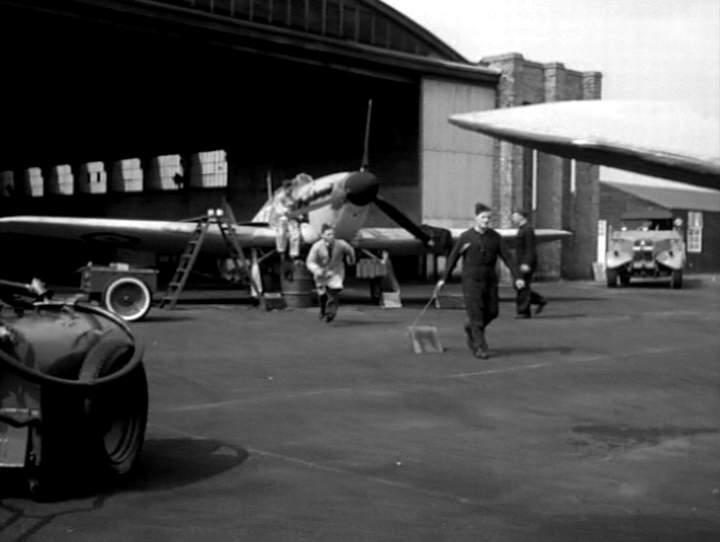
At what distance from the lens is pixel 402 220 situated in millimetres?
21984

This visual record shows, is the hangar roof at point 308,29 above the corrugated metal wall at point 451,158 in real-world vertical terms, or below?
above

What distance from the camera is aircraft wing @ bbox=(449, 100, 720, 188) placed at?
434 cm

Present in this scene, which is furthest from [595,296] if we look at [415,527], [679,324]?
[415,527]

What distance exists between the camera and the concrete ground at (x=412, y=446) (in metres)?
5.07

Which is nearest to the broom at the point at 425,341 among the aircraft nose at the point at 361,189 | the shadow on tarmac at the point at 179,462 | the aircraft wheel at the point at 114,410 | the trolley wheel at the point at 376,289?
the shadow on tarmac at the point at 179,462

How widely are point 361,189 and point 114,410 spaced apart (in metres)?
15.1

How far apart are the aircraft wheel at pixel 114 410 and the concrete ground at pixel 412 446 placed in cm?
20

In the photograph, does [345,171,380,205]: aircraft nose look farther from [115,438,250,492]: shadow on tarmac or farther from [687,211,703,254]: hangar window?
[687,211,703,254]: hangar window

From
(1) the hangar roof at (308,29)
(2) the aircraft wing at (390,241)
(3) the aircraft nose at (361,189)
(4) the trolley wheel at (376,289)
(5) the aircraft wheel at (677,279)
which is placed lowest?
(5) the aircraft wheel at (677,279)

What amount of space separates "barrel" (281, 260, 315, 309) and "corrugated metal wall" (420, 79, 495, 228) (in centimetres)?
1270

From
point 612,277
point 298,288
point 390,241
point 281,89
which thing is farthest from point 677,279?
point 298,288

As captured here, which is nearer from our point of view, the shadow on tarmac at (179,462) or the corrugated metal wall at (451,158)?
the shadow on tarmac at (179,462)

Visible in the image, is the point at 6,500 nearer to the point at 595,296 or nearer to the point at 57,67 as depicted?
the point at 595,296

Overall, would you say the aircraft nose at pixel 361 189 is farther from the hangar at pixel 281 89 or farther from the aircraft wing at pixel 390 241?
the hangar at pixel 281 89
